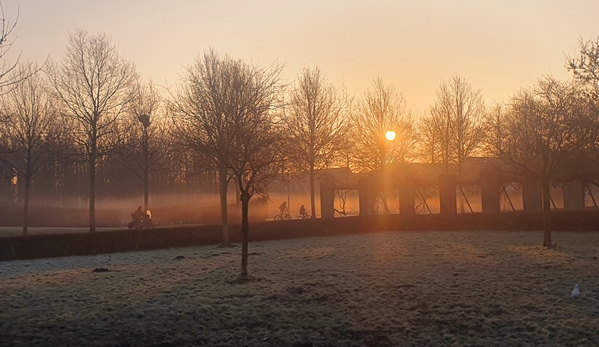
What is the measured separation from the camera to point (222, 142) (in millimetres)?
20250

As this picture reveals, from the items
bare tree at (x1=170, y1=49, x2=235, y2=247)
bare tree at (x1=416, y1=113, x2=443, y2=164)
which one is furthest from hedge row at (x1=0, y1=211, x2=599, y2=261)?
bare tree at (x1=416, y1=113, x2=443, y2=164)

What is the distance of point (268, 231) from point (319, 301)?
14.6 meters

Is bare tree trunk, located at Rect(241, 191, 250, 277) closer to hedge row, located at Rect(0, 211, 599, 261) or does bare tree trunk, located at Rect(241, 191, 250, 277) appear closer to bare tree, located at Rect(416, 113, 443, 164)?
hedge row, located at Rect(0, 211, 599, 261)

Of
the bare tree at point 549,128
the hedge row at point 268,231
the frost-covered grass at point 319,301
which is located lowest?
the frost-covered grass at point 319,301

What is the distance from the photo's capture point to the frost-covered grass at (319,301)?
8125 millimetres

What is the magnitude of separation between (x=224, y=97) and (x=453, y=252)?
10.4 m

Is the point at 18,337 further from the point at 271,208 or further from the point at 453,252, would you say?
the point at 271,208

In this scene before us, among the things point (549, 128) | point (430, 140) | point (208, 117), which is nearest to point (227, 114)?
point (208, 117)

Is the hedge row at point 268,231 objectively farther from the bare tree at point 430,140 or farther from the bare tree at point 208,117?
the bare tree at point 430,140

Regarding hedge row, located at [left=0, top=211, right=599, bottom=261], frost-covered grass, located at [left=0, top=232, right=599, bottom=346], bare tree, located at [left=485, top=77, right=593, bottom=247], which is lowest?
frost-covered grass, located at [left=0, top=232, right=599, bottom=346]

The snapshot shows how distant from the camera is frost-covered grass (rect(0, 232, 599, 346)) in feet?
26.7

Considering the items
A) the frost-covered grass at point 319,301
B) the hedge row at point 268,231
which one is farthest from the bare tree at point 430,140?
the frost-covered grass at point 319,301

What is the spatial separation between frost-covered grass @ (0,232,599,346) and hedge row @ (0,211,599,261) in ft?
10.5

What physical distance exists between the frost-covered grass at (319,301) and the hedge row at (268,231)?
3.21 m
